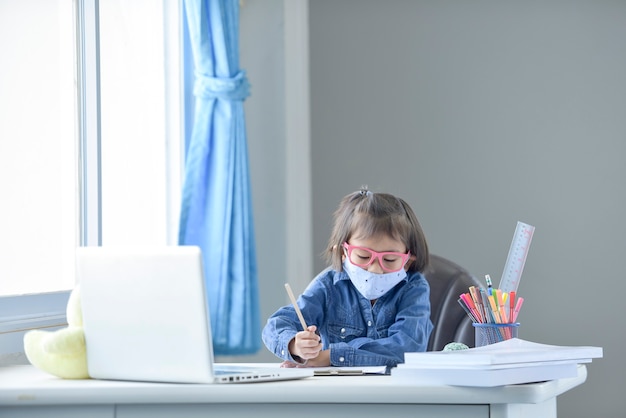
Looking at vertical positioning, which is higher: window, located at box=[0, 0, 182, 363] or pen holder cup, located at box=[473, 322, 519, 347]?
window, located at box=[0, 0, 182, 363]

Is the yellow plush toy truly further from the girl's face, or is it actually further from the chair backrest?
the chair backrest

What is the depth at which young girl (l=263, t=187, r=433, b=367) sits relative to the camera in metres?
1.62

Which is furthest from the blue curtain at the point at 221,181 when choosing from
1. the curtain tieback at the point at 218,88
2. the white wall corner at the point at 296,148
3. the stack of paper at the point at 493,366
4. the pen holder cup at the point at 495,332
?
the stack of paper at the point at 493,366

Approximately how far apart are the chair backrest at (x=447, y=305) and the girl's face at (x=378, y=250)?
13.1 inches

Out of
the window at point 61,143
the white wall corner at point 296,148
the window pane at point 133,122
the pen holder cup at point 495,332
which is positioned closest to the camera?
the pen holder cup at point 495,332

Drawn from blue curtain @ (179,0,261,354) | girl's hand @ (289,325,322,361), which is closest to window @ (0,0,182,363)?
blue curtain @ (179,0,261,354)

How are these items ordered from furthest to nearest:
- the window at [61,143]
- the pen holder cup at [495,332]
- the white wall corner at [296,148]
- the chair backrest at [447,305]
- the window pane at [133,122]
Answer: the white wall corner at [296,148] < the window pane at [133,122] < the window at [61,143] < the chair backrest at [447,305] < the pen holder cup at [495,332]

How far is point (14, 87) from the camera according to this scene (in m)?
2.15

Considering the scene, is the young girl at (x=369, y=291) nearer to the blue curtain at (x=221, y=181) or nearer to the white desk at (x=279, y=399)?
the white desk at (x=279, y=399)

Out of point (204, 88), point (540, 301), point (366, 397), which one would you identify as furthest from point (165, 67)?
point (366, 397)

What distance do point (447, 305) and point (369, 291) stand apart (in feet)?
1.22

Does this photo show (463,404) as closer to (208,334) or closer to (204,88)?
(208,334)

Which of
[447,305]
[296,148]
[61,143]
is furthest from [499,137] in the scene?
[61,143]

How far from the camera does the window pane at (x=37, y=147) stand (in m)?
2.11
